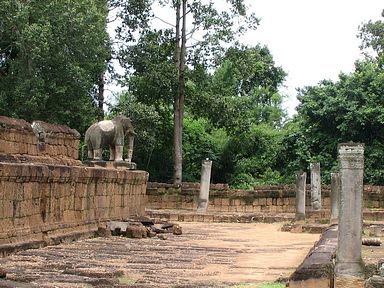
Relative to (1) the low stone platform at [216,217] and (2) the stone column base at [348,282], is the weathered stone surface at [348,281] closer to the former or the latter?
(2) the stone column base at [348,282]

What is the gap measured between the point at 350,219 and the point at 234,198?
18641 mm

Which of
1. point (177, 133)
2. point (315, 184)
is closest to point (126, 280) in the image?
point (315, 184)

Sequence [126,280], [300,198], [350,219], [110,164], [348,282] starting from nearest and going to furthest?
[348,282] → [350,219] → [126,280] → [110,164] → [300,198]

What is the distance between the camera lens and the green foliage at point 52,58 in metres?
26.4

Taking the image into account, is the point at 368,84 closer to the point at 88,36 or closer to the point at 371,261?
the point at 88,36

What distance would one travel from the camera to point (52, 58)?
26.9 meters

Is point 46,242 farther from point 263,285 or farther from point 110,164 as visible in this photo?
point 110,164

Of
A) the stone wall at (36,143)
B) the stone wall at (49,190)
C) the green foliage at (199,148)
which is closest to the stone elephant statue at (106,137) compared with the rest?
the stone wall at (49,190)

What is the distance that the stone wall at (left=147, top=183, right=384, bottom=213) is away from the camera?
85.1 feet

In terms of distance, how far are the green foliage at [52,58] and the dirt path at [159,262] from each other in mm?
12492

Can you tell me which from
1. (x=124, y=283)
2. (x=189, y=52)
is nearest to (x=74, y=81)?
(x=189, y=52)

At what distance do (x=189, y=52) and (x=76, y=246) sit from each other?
18744 millimetres

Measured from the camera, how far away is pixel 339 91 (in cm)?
2891

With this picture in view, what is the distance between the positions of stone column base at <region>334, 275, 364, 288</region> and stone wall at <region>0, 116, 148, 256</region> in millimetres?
4837
